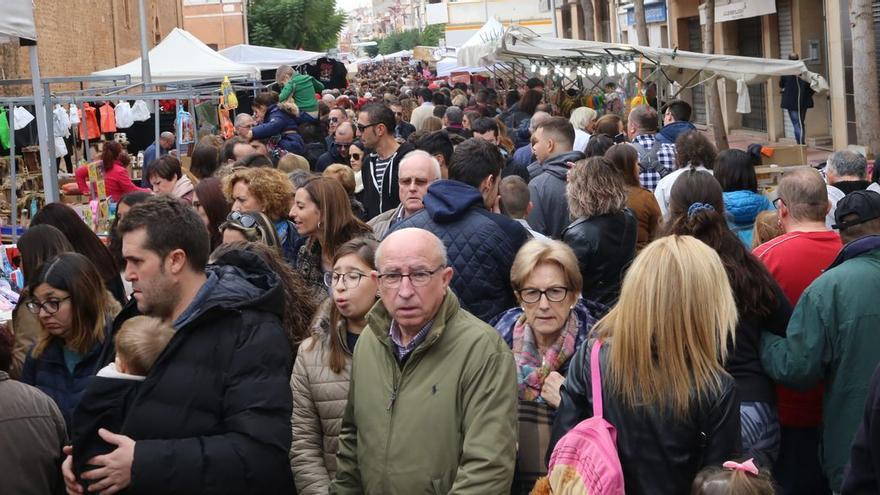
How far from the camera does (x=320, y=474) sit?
4.45 meters

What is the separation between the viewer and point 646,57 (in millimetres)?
16297

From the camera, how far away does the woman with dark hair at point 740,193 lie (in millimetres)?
7184

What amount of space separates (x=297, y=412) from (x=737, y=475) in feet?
5.91

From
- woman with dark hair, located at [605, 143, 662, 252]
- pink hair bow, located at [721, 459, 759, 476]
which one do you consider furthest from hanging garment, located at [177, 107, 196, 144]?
pink hair bow, located at [721, 459, 759, 476]

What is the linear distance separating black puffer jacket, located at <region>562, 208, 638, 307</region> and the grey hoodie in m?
1.51

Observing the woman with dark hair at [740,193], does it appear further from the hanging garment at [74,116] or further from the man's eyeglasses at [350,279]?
the hanging garment at [74,116]

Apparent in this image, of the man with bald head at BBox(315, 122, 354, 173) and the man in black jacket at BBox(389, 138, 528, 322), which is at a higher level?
the man with bald head at BBox(315, 122, 354, 173)

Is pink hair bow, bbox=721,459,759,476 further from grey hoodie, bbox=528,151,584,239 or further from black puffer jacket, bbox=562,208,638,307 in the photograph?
grey hoodie, bbox=528,151,584,239

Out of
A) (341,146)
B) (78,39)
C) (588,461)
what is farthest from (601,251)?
(78,39)

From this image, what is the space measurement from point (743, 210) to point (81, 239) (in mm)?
3881

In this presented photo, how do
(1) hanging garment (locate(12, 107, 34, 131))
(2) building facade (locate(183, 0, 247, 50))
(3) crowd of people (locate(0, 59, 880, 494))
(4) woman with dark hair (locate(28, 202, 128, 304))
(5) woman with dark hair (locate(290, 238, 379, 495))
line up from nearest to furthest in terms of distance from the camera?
(3) crowd of people (locate(0, 59, 880, 494)) < (5) woman with dark hair (locate(290, 238, 379, 495)) < (4) woman with dark hair (locate(28, 202, 128, 304)) < (1) hanging garment (locate(12, 107, 34, 131)) < (2) building facade (locate(183, 0, 247, 50))

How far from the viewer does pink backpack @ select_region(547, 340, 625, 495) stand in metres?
3.56

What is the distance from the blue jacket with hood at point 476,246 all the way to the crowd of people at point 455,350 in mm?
12

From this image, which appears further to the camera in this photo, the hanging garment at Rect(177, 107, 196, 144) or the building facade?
the building facade
